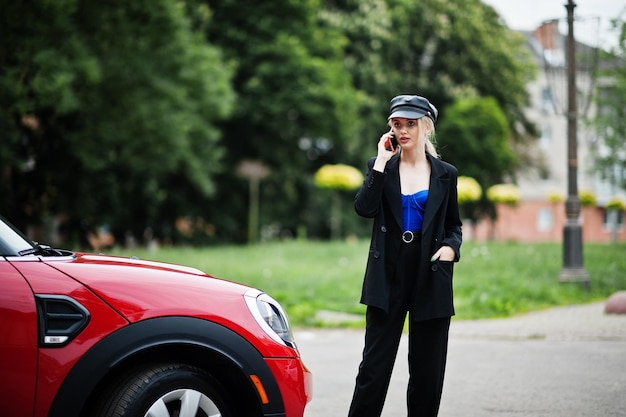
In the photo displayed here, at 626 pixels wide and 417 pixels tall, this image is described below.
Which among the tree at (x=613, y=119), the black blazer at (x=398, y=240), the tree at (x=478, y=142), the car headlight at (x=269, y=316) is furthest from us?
the tree at (x=478, y=142)

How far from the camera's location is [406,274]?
486cm

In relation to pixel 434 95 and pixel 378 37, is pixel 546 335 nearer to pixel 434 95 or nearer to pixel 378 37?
pixel 378 37

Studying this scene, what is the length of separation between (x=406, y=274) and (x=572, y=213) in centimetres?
1121

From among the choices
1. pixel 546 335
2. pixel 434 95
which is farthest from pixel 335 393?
pixel 434 95

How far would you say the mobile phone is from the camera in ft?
16.2

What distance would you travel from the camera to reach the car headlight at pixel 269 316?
4426 millimetres

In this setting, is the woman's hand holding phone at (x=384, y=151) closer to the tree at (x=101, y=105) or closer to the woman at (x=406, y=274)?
the woman at (x=406, y=274)

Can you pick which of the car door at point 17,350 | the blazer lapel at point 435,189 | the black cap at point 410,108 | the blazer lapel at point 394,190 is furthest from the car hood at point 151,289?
the black cap at point 410,108

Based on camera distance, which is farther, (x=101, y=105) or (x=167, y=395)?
(x=101, y=105)

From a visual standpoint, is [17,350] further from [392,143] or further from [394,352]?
[392,143]

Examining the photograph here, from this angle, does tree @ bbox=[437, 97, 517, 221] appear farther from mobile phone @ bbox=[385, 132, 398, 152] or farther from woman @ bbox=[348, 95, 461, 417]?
woman @ bbox=[348, 95, 461, 417]

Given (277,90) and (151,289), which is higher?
(277,90)

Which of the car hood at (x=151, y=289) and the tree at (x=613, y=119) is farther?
the tree at (x=613, y=119)

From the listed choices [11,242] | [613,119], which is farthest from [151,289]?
[613,119]
